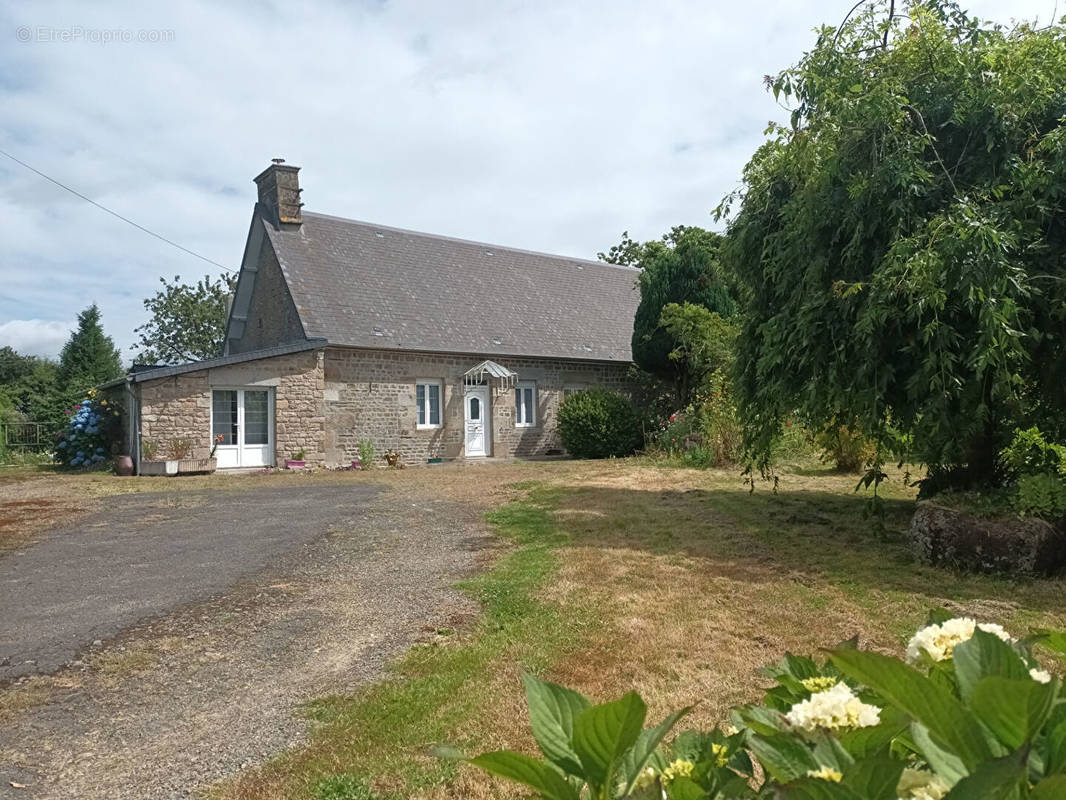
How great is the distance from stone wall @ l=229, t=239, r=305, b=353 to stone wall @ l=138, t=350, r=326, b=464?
48.9 inches

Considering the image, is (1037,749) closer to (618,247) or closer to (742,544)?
A: (742,544)

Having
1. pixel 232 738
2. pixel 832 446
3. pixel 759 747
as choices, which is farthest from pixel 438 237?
pixel 759 747

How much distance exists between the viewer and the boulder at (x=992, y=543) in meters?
5.42

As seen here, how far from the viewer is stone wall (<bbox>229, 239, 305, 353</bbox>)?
17848mm

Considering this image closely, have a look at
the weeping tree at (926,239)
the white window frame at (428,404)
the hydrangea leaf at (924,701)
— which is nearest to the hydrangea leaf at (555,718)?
the hydrangea leaf at (924,701)

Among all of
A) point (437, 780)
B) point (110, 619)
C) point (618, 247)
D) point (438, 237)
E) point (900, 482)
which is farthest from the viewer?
point (618, 247)

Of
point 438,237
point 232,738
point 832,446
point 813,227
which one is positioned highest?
point 438,237

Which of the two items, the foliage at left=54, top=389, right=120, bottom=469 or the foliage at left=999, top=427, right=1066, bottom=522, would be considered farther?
the foliage at left=54, top=389, right=120, bottom=469

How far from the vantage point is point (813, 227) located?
650 cm

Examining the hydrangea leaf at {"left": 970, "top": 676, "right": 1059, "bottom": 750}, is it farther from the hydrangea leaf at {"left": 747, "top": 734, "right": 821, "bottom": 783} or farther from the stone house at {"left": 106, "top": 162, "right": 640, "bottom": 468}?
the stone house at {"left": 106, "top": 162, "right": 640, "bottom": 468}

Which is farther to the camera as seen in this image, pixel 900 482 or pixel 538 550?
pixel 900 482

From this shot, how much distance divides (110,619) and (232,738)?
2.32 meters

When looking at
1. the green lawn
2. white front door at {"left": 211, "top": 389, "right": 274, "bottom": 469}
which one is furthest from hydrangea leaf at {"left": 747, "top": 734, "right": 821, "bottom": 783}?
white front door at {"left": 211, "top": 389, "right": 274, "bottom": 469}

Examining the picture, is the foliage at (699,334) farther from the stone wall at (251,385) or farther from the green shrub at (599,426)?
the stone wall at (251,385)
